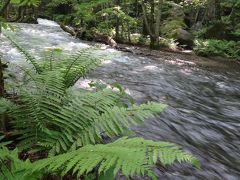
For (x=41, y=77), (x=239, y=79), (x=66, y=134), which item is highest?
(x=41, y=77)

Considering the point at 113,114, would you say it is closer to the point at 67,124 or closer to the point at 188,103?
the point at 67,124

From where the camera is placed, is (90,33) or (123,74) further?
(90,33)

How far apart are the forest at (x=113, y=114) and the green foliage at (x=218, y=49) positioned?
0.88 metres

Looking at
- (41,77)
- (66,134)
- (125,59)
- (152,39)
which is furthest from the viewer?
(152,39)

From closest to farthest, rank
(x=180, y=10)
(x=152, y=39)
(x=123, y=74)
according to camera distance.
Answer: (x=123, y=74) < (x=152, y=39) < (x=180, y=10)

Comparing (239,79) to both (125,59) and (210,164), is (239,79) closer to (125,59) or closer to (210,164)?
(125,59)

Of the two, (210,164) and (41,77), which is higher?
(41,77)

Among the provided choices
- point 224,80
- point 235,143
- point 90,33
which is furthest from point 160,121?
point 90,33

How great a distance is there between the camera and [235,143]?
4.99 m

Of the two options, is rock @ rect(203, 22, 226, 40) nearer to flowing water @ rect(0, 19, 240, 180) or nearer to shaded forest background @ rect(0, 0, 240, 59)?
shaded forest background @ rect(0, 0, 240, 59)

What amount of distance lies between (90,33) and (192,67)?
19.5 ft

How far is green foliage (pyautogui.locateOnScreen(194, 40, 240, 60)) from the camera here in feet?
47.5

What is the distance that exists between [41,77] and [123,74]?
18.1 feet

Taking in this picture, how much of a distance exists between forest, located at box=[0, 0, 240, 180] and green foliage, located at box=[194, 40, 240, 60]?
88 cm
